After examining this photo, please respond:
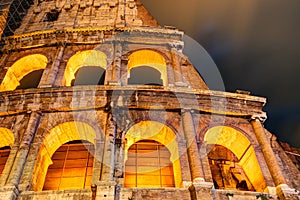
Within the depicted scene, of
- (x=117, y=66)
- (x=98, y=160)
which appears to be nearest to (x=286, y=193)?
(x=98, y=160)

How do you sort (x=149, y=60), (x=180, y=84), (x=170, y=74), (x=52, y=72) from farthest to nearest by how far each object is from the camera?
1. (x=149, y=60)
2. (x=170, y=74)
3. (x=52, y=72)
4. (x=180, y=84)

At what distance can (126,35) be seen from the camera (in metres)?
14.3

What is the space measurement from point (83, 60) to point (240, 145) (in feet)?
25.4

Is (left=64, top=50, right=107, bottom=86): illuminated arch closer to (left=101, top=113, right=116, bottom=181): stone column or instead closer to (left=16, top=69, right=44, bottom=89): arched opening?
(left=101, top=113, right=116, bottom=181): stone column

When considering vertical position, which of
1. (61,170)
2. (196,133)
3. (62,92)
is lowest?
(61,170)

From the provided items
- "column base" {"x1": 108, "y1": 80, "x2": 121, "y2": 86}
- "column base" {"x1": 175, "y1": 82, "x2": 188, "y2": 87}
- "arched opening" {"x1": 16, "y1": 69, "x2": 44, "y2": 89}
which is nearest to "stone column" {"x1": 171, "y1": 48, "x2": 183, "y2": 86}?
"column base" {"x1": 175, "y1": 82, "x2": 188, "y2": 87}

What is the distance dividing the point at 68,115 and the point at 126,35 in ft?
17.0

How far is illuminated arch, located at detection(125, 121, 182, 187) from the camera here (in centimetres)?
1071

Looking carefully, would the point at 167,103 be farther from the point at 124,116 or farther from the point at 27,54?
the point at 27,54

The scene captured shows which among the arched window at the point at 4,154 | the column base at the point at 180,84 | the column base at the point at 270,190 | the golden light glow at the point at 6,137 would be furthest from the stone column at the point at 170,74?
the arched window at the point at 4,154

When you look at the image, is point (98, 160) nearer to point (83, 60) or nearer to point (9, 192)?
point (9, 192)

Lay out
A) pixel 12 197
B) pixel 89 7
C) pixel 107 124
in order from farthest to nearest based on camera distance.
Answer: pixel 89 7 < pixel 107 124 < pixel 12 197

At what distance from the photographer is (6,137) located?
11109mm

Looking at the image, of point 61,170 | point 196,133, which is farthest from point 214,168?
point 61,170
